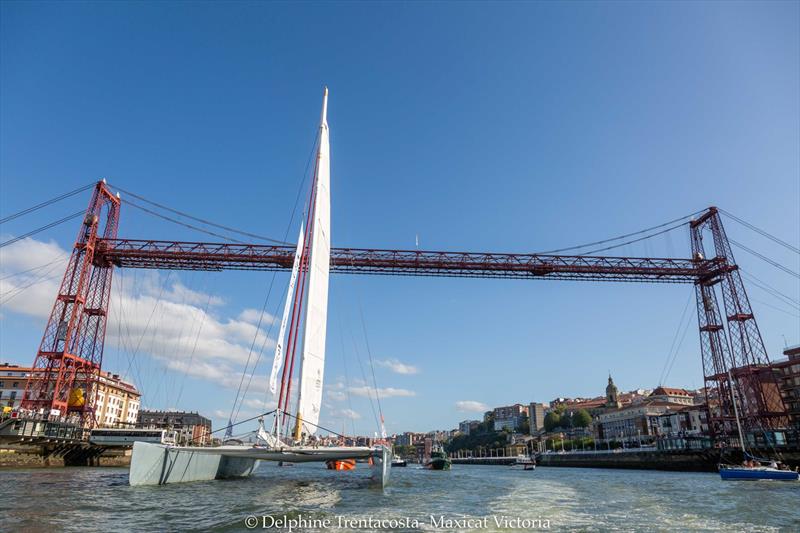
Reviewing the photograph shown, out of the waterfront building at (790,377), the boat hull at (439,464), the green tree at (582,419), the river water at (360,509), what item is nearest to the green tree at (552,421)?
the green tree at (582,419)

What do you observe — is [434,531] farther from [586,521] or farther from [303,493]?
[303,493]

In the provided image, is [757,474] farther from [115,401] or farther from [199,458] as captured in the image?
[115,401]

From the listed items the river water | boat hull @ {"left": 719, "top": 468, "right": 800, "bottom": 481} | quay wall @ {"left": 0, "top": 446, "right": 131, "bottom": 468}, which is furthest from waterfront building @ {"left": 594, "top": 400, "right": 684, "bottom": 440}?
quay wall @ {"left": 0, "top": 446, "right": 131, "bottom": 468}

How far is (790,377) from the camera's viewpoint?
197 ft

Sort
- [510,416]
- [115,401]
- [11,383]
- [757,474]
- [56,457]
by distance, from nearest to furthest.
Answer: [757,474] < [56,457] < [11,383] < [115,401] < [510,416]

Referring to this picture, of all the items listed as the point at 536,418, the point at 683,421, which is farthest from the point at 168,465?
the point at 536,418

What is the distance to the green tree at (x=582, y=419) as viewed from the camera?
378ft

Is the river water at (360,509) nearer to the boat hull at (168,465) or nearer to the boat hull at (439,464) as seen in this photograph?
the boat hull at (168,465)

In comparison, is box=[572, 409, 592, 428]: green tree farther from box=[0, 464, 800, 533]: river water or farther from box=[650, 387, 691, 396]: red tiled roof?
box=[0, 464, 800, 533]: river water

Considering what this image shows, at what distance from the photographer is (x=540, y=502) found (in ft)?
53.3

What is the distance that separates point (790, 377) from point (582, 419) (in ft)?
196

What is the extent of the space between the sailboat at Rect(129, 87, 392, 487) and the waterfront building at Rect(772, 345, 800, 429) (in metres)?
62.3

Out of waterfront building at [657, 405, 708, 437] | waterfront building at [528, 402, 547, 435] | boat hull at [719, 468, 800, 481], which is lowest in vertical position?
boat hull at [719, 468, 800, 481]

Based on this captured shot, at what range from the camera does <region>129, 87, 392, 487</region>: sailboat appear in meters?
16.6
